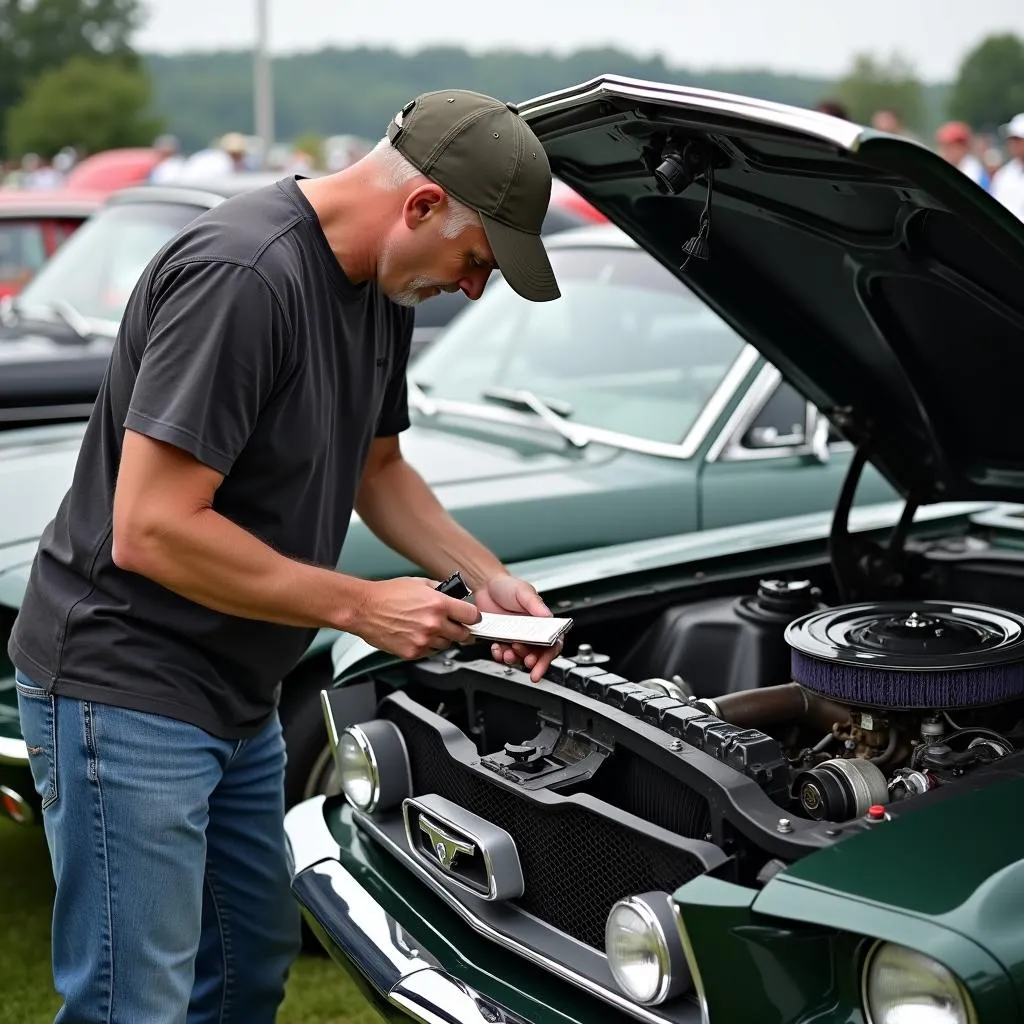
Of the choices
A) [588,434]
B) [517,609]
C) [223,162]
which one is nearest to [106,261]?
[588,434]

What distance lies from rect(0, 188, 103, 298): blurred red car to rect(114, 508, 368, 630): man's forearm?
624 cm

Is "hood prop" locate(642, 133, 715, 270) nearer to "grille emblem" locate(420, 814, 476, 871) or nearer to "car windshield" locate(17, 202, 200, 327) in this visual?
"grille emblem" locate(420, 814, 476, 871)

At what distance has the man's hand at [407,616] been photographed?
6.80 feet

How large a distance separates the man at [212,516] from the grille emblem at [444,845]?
35 cm

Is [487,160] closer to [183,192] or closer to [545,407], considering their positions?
[545,407]

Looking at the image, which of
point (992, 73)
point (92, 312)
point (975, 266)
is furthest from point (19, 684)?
point (992, 73)

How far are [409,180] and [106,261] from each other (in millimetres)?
4383

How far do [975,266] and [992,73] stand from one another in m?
86.5

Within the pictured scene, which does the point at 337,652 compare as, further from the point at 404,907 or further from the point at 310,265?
the point at 310,265

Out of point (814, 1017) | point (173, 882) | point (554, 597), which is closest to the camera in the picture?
point (814, 1017)

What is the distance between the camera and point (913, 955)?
5.68 feet

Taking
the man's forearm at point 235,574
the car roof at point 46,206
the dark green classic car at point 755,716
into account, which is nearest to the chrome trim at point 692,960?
the dark green classic car at point 755,716

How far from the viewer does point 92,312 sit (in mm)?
6031

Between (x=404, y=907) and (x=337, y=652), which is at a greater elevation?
(x=337, y=652)
